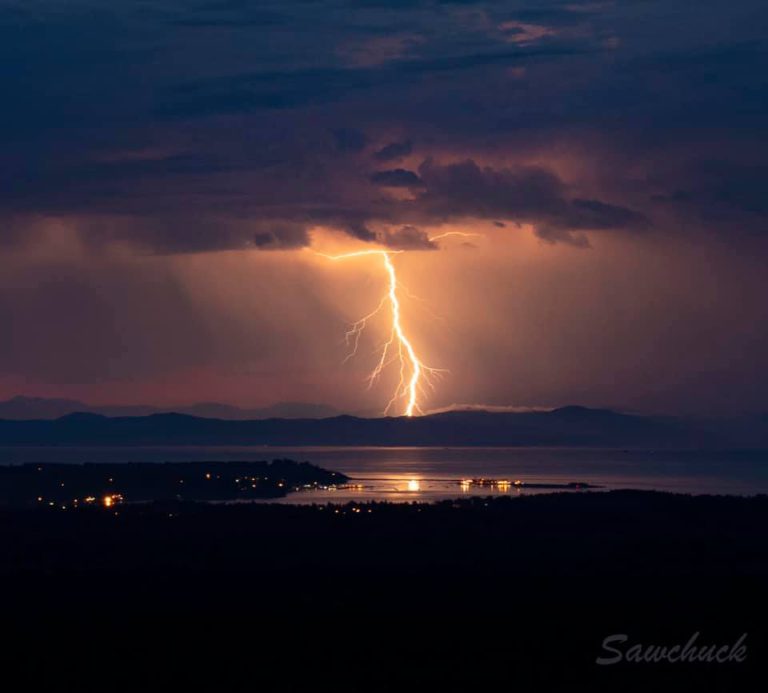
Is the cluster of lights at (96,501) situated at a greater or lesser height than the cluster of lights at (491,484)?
lesser

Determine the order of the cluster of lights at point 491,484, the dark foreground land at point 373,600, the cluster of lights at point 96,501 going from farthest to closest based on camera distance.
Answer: the cluster of lights at point 491,484 < the cluster of lights at point 96,501 < the dark foreground land at point 373,600

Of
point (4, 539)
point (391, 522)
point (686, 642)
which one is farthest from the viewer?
point (391, 522)

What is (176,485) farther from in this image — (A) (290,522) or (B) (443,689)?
(B) (443,689)

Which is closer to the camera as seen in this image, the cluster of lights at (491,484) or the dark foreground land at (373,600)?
the dark foreground land at (373,600)

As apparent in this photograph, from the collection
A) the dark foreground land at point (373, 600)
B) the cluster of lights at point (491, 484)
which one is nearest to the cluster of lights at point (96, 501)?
the dark foreground land at point (373, 600)

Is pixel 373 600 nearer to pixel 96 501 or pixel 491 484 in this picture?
pixel 96 501

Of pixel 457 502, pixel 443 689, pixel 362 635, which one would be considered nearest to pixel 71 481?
pixel 457 502

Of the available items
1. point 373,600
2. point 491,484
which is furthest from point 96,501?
point 373,600

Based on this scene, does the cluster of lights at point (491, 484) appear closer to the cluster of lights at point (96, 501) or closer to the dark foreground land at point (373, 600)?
the cluster of lights at point (96, 501)
